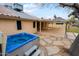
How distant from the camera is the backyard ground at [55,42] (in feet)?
6.21

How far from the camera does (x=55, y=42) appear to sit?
193 centimetres

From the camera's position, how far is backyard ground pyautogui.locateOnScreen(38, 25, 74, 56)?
1.89 meters

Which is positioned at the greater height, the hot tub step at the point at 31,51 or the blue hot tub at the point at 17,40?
the blue hot tub at the point at 17,40

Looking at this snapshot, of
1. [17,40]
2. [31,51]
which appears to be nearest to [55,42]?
[31,51]

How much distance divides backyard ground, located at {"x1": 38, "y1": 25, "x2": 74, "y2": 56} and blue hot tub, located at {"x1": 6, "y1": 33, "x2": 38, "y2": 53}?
15 cm

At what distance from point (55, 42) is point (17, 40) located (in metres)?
0.57

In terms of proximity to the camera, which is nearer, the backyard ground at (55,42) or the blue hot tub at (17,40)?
the blue hot tub at (17,40)

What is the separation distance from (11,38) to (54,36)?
64cm

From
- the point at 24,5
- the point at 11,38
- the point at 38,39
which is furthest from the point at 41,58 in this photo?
the point at 24,5

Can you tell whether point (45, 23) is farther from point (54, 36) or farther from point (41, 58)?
point (41, 58)

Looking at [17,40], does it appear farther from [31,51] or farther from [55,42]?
[55,42]

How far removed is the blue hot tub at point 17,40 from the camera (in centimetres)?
179

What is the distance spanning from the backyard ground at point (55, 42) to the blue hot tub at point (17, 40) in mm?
149

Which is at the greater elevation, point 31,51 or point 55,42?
point 55,42
